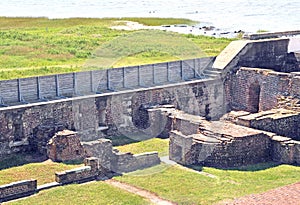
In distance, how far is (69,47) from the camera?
43.0 m

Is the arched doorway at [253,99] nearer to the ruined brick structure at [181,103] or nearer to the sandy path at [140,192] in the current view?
the ruined brick structure at [181,103]

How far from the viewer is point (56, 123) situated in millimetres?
22516

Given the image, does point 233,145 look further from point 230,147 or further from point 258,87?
point 258,87

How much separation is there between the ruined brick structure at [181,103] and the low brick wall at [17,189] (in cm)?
380

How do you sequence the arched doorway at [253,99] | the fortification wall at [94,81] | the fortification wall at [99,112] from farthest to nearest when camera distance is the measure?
the arched doorway at [253,99]
the fortification wall at [94,81]
the fortification wall at [99,112]

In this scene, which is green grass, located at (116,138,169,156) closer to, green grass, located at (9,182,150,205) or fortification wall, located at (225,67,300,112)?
green grass, located at (9,182,150,205)

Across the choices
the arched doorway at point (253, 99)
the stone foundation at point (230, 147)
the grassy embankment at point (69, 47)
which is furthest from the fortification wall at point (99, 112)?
the grassy embankment at point (69, 47)

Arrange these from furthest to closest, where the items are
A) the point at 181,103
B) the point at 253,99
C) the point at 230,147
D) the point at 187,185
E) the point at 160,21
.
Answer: the point at 160,21 → the point at 253,99 → the point at 181,103 → the point at 230,147 → the point at 187,185

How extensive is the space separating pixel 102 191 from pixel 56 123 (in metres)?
5.22

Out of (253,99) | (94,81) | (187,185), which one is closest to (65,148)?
(187,185)

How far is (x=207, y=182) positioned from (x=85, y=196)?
3644 millimetres

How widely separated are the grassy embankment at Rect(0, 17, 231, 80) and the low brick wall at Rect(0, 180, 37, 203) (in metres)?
14.6

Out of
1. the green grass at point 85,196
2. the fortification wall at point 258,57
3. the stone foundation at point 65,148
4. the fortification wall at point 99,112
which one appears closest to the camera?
the green grass at point 85,196

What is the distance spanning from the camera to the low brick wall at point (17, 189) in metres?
17.4
